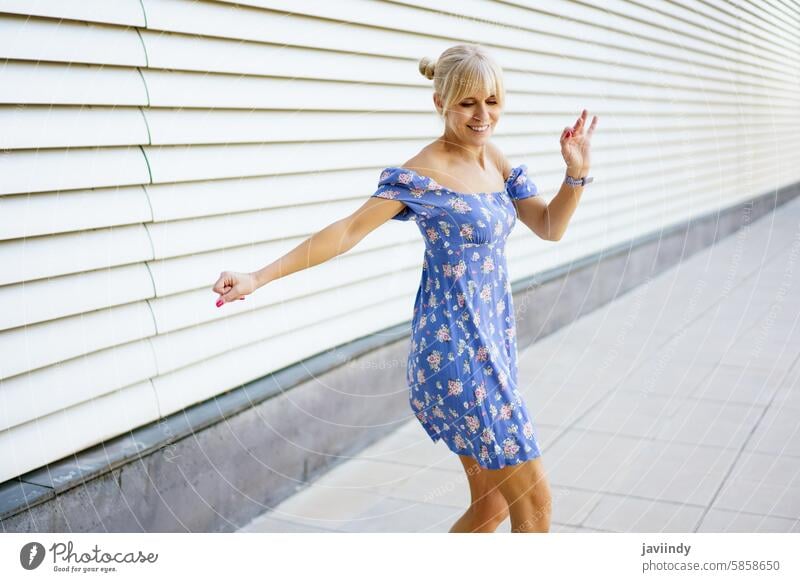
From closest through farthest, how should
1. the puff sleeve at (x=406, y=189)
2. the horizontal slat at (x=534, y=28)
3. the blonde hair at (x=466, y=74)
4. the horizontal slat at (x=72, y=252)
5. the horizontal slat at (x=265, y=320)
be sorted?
1. the blonde hair at (x=466, y=74)
2. the puff sleeve at (x=406, y=189)
3. the horizontal slat at (x=72, y=252)
4. the horizontal slat at (x=265, y=320)
5. the horizontal slat at (x=534, y=28)

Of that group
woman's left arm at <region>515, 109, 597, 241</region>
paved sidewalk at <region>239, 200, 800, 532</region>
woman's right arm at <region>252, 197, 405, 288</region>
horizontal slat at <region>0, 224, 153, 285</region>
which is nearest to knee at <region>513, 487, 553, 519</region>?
woman's left arm at <region>515, 109, 597, 241</region>

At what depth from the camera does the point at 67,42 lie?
3.24 meters

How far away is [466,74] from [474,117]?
13cm

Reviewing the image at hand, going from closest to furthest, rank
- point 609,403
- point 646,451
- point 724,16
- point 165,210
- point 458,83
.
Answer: point 458,83 < point 165,210 < point 646,451 < point 609,403 < point 724,16

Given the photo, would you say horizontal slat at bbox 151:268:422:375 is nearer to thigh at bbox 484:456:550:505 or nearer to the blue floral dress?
the blue floral dress

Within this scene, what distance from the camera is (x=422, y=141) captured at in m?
5.59

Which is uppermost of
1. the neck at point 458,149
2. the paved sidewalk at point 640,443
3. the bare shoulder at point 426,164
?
the neck at point 458,149

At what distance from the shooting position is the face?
279cm

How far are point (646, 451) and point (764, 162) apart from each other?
1106cm

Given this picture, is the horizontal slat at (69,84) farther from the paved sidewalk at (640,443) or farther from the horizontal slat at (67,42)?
the paved sidewalk at (640,443)

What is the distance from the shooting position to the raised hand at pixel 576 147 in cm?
295

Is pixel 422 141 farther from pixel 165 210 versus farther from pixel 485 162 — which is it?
pixel 485 162

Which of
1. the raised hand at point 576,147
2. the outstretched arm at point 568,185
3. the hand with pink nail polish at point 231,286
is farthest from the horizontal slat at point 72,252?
the raised hand at point 576,147
